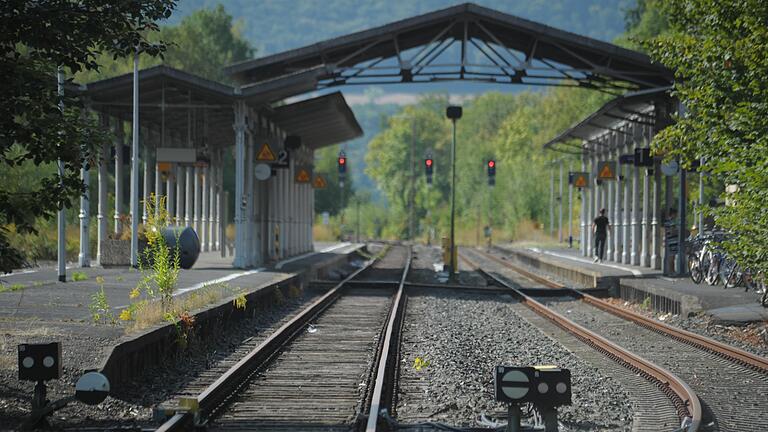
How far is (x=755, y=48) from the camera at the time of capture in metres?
15.4

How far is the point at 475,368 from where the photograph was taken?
12.3 meters

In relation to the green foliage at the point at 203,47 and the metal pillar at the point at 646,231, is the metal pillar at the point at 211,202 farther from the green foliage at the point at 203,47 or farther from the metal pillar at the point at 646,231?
the green foliage at the point at 203,47

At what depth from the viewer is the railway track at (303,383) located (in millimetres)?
8844

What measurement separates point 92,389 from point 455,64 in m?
18.8

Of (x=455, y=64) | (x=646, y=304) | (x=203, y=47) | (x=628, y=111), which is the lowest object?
(x=646, y=304)

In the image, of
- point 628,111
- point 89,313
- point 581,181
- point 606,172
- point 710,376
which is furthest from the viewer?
point 581,181

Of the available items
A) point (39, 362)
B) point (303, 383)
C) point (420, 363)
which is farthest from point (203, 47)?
point (39, 362)

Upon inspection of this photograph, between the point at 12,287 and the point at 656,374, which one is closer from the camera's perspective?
the point at 656,374

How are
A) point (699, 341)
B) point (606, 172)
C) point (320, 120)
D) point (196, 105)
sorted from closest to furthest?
point (699, 341)
point (196, 105)
point (606, 172)
point (320, 120)

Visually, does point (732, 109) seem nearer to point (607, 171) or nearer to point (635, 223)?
point (635, 223)

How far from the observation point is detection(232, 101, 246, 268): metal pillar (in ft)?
89.8

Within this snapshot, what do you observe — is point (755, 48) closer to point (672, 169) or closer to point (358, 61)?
point (672, 169)

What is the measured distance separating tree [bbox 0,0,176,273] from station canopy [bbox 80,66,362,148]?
16.6 m

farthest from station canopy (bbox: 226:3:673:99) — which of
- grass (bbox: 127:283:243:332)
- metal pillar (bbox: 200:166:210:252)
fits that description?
grass (bbox: 127:283:243:332)
